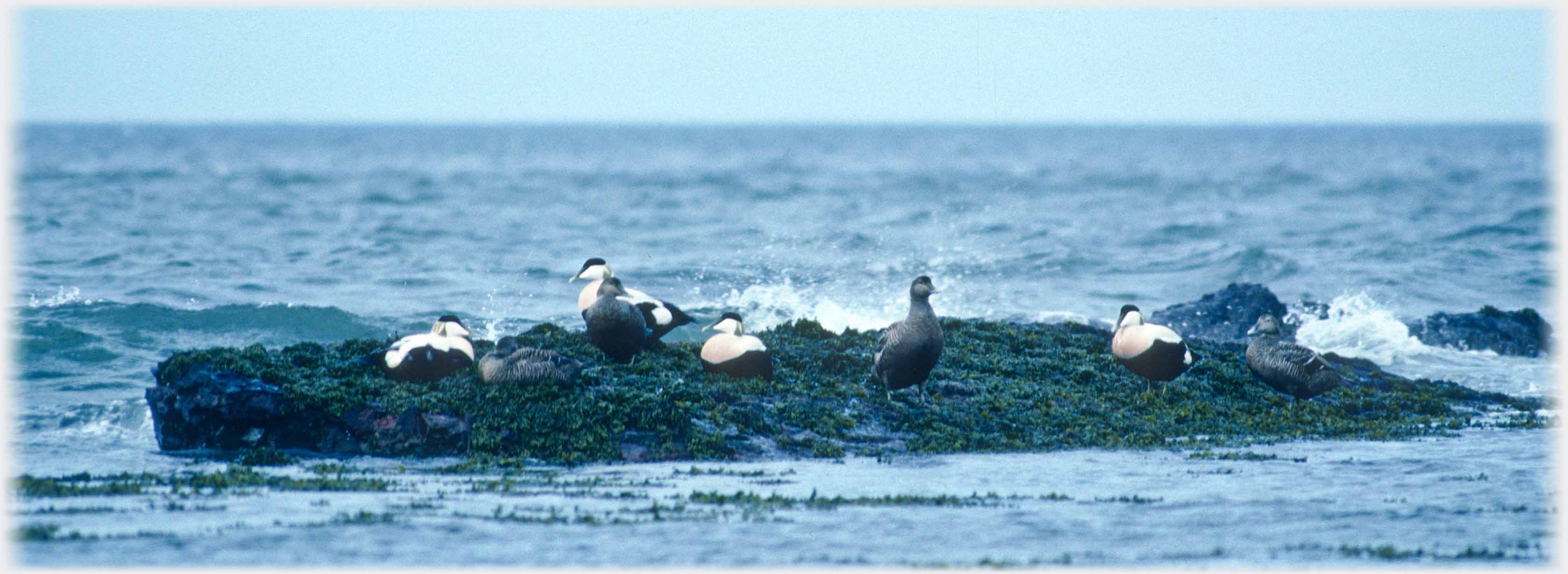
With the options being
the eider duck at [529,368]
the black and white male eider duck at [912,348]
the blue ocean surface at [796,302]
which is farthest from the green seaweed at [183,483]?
the black and white male eider duck at [912,348]

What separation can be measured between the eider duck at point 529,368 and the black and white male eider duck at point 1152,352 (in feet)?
14.4

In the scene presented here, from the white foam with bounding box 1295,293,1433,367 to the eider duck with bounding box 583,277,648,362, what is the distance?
7.25 metres

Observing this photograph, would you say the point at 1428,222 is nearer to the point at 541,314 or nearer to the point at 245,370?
the point at 541,314

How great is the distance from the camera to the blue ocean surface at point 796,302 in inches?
265

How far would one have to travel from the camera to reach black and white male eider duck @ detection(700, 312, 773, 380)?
10195 mm

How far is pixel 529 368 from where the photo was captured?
9.46 meters

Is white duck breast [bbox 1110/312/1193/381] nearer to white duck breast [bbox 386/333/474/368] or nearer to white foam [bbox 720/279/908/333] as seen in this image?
white foam [bbox 720/279/908/333]

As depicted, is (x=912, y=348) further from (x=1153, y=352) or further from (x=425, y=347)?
(x=425, y=347)

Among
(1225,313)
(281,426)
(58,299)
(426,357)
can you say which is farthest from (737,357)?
(58,299)

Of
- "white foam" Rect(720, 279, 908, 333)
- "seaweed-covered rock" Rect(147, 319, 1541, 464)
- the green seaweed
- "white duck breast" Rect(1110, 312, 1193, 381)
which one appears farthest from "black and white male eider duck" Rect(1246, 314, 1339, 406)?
the green seaweed

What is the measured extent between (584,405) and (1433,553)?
519cm

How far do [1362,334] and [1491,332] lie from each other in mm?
1316

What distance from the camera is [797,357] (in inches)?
432

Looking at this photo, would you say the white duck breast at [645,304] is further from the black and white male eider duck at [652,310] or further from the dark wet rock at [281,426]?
the dark wet rock at [281,426]
